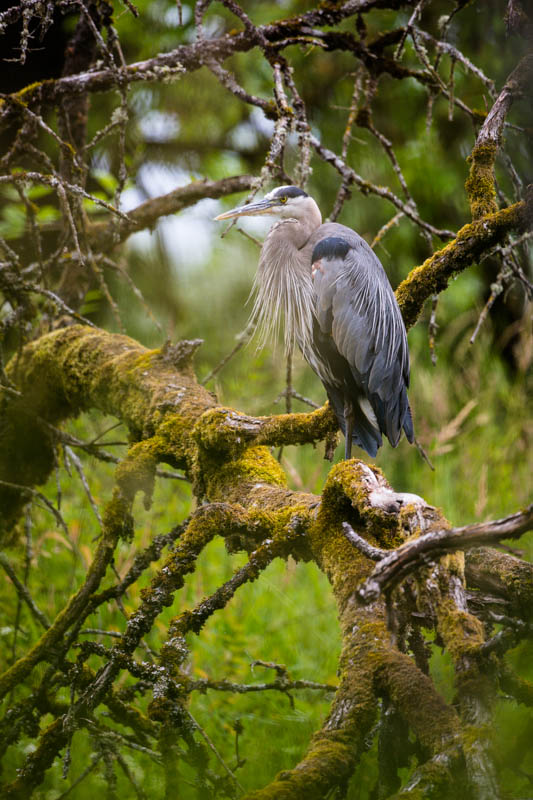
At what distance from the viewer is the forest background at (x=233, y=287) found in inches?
71.7

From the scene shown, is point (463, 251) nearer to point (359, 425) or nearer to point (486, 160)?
point (486, 160)

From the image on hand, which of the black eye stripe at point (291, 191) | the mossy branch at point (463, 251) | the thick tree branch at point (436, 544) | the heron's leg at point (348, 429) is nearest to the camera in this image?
the thick tree branch at point (436, 544)

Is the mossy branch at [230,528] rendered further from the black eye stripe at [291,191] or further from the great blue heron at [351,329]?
the black eye stripe at [291,191]

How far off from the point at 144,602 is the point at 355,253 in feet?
5.13

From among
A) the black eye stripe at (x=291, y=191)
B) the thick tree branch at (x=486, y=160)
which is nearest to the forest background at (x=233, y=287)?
the thick tree branch at (x=486, y=160)

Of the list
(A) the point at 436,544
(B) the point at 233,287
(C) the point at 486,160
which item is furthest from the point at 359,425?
(B) the point at 233,287

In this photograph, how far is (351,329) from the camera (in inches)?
97.3

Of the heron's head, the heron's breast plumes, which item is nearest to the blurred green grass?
the heron's breast plumes

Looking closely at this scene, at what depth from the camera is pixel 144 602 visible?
1.42 m

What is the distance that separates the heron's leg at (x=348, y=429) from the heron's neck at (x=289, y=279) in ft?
1.26

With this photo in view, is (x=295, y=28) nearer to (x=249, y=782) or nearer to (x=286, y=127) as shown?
(x=286, y=127)

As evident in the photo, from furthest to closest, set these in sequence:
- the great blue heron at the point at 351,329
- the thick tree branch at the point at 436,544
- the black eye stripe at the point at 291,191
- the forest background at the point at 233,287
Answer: the black eye stripe at the point at 291,191 < the great blue heron at the point at 351,329 < the forest background at the point at 233,287 < the thick tree branch at the point at 436,544

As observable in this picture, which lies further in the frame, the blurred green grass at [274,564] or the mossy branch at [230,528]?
the blurred green grass at [274,564]

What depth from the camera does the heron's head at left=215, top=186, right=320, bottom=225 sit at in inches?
103
